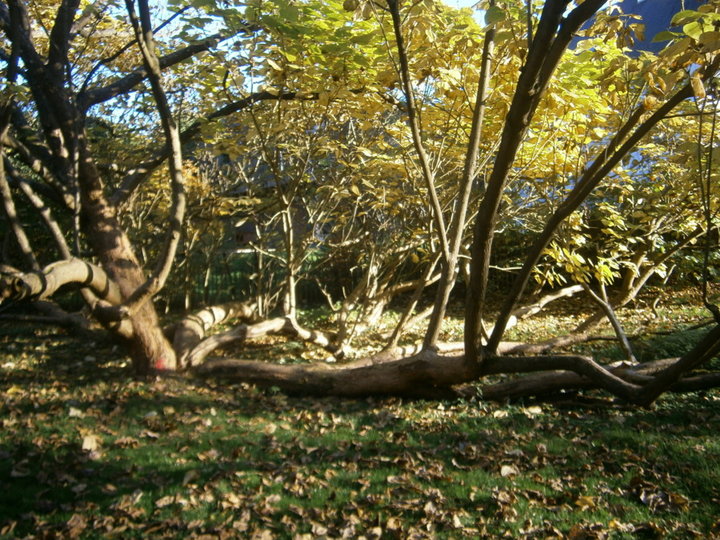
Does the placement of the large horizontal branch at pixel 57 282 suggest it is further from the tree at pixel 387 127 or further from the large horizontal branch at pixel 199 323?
the large horizontal branch at pixel 199 323

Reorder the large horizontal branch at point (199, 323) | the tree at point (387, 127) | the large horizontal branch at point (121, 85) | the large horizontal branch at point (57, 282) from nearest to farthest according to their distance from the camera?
the tree at point (387, 127) < the large horizontal branch at point (57, 282) < the large horizontal branch at point (121, 85) < the large horizontal branch at point (199, 323)

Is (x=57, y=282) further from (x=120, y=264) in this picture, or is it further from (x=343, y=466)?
(x=343, y=466)

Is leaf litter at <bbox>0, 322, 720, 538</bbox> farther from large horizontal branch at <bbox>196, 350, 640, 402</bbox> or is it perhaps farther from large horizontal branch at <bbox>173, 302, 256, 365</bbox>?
large horizontal branch at <bbox>173, 302, 256, 365</bbox>

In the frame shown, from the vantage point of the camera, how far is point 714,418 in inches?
200

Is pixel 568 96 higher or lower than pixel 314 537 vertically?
higher

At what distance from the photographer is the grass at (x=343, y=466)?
328 centimetres

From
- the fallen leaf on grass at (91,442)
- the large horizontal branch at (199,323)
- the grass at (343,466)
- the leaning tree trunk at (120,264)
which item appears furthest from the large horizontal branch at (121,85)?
the fallen leaf on grass at (91,442)

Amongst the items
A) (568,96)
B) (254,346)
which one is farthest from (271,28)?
(254,346)

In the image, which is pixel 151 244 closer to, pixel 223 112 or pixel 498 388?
pixel 223 112

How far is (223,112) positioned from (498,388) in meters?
4.81

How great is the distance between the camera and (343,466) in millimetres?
4152

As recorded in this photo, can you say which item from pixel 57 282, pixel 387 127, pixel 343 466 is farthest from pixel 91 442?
pixel 387 127

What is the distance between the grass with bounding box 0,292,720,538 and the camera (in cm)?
328

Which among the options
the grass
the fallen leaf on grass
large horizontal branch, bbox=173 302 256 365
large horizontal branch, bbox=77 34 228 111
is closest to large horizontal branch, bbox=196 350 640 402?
the grass
